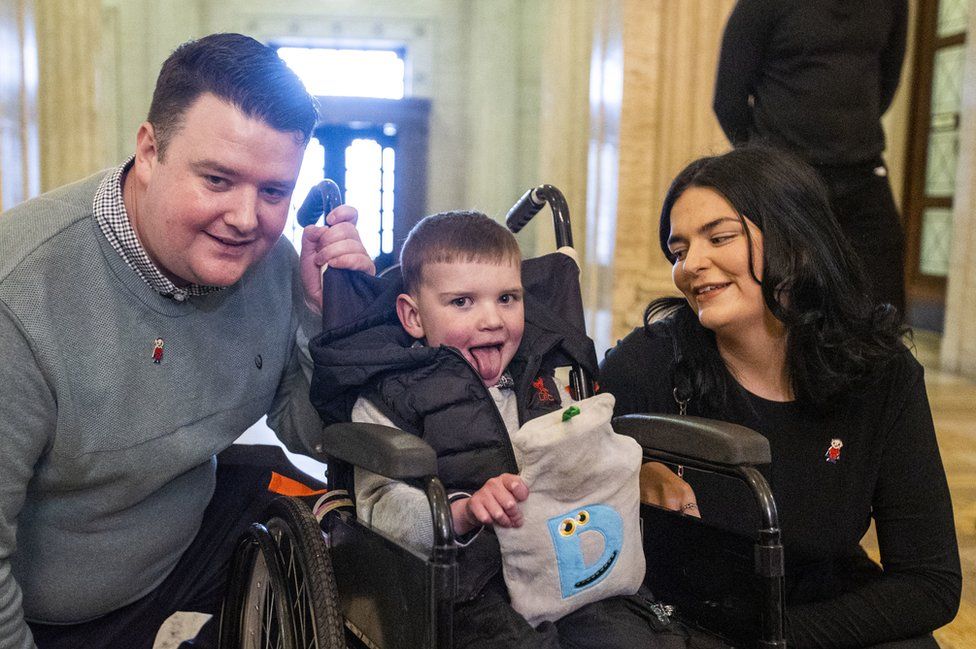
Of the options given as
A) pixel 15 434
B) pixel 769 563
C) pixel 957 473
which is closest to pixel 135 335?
pixel 15 434

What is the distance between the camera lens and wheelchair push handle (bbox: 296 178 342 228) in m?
2.11

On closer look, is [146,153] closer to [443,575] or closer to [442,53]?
[443,575]

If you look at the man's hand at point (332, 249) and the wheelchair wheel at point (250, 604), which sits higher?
the man's hand at point (332, 249)

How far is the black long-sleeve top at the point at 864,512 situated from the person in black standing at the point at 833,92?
1.10m

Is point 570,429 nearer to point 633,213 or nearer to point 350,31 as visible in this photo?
point 633,213

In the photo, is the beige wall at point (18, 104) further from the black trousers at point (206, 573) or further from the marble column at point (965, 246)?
the marble column at point (965, 246)

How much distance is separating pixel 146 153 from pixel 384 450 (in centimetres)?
72

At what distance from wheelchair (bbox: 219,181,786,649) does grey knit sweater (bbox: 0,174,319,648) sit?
216 mm

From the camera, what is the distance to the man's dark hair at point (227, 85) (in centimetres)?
168

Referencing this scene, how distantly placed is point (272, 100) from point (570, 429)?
0.76 metres

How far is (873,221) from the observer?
2.84 meters

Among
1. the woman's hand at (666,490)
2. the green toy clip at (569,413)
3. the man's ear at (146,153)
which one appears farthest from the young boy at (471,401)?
the man's ear at (146,153)

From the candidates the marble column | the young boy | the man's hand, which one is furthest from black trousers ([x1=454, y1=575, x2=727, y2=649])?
the marble column

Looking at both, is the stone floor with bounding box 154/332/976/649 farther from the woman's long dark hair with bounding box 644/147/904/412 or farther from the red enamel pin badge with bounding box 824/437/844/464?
the woman's long dark hair with bounding box 644/147/904/412
